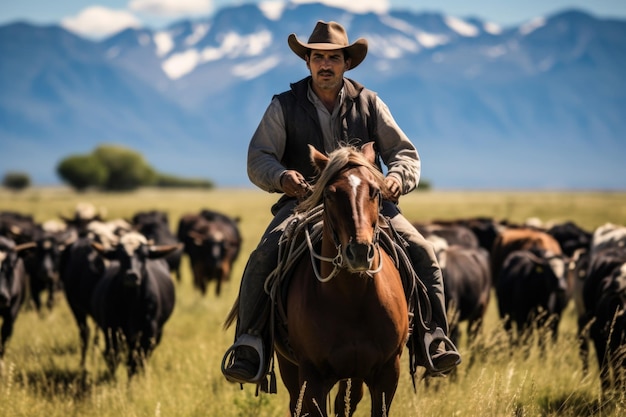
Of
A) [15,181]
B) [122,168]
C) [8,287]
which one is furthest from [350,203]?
[15,181]

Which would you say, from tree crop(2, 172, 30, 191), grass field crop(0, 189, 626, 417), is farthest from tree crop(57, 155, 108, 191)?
grass field crop(0, 189, 626, 417)

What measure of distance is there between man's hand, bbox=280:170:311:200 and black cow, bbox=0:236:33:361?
18.7ft

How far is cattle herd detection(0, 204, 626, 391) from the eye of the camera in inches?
378

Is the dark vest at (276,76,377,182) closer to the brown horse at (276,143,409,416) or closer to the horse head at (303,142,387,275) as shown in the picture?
the brown horse at (276,143,409,416)

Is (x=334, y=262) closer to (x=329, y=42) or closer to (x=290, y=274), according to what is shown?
(x=290, y=274)

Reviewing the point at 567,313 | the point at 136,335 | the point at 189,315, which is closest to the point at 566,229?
the point at 567,313

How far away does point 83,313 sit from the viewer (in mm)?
12367

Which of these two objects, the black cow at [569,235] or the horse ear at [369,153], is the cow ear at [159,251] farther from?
the black cow at [569,235]

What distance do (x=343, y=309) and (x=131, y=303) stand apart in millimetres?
5689

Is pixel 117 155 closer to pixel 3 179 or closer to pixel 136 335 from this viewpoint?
pixel 3 179

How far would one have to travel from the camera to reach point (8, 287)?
34.0ft

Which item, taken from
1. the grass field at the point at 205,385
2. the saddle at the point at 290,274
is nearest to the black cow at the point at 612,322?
the grass field at the point at 205,385

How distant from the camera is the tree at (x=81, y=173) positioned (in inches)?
4958

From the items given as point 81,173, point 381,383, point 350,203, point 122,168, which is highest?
point 122,168
